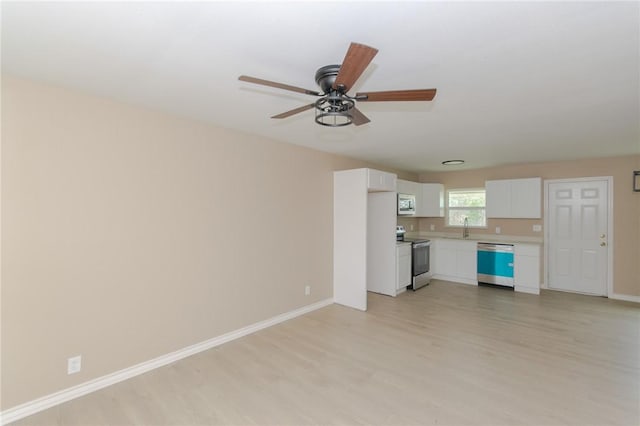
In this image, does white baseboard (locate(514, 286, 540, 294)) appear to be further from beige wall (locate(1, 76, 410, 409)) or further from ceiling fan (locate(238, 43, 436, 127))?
ceiling fan (locate(238, 43, 436, 127))

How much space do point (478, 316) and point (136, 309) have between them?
166 inches

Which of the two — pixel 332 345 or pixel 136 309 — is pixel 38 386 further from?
pixel 332 345

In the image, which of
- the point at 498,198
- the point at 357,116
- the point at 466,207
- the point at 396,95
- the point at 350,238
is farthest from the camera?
the point at 466,207

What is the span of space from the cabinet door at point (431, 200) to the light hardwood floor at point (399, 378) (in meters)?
2.91

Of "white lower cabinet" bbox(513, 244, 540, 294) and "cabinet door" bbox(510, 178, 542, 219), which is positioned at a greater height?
"cabinet door" bbox(510, 178, 542, 219)

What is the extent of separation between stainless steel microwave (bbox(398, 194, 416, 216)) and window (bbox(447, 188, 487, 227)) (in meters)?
1.13

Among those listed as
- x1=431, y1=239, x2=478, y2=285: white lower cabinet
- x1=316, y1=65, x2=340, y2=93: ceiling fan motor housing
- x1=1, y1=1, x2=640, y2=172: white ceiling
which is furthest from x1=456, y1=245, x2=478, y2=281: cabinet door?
x1=316, y1=65, x2=340, y2=93: ceiling fan motor housing

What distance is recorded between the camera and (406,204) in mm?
6074

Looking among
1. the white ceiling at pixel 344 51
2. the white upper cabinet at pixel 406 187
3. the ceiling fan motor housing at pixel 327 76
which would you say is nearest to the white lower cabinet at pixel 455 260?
the white upper cabinet at pixel 406 187

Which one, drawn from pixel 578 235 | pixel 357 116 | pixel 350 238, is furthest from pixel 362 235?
pixel 578 235

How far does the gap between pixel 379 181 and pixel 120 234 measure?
3.42 meters

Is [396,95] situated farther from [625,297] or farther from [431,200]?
[625,297]

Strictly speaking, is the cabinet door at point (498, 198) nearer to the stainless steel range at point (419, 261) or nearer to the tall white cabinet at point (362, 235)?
the stainless steel range at point (419, 261)

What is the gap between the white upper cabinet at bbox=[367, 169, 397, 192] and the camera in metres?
4.46
